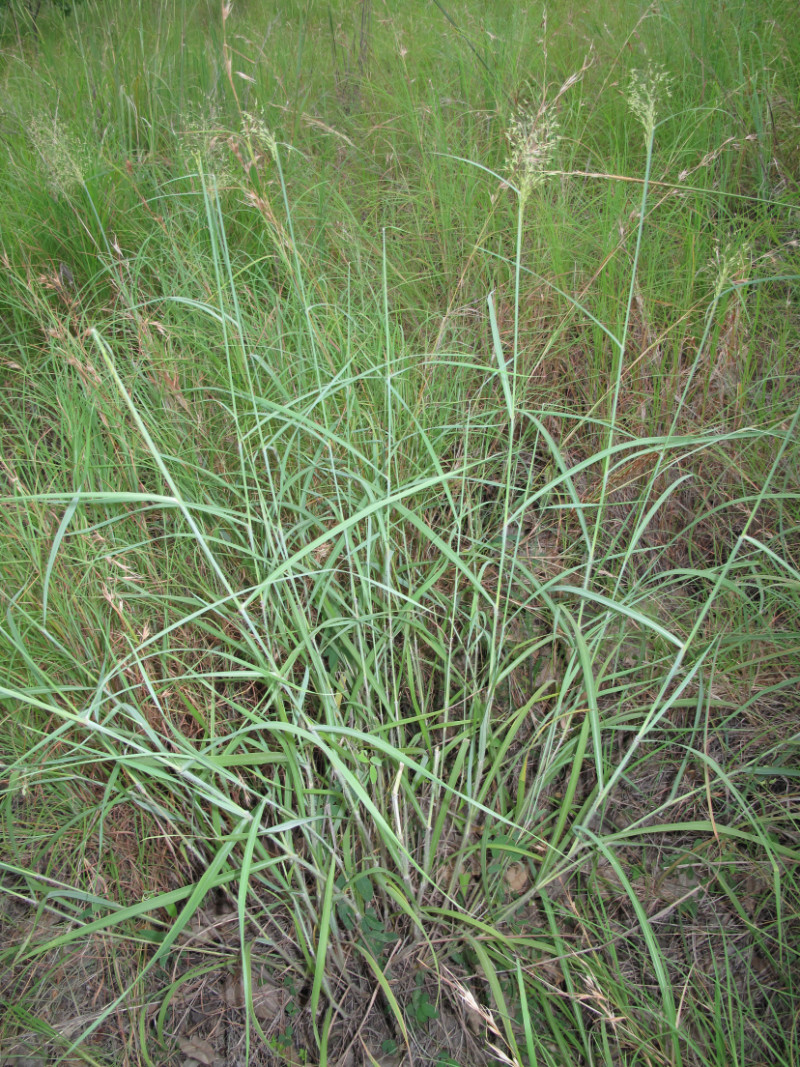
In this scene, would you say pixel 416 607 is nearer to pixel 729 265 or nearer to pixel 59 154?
pixel 729 265

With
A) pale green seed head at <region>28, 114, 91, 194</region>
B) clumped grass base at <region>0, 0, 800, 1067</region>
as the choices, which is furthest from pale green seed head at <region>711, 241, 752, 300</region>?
pale green seed head at <region>28, 114, 91, 194</region>

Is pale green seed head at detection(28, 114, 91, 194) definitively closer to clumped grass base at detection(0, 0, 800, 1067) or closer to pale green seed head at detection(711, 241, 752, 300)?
clumped grass base at detection(0, 0, 800, 1067)

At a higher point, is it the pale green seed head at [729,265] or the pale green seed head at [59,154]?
the pale green seed head at [59,154]

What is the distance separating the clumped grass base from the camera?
4.05ft

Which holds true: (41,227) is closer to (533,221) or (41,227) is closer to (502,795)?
(533,221)

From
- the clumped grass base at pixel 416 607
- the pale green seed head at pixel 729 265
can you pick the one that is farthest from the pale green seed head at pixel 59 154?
the pale green seed head at pixel 729 265

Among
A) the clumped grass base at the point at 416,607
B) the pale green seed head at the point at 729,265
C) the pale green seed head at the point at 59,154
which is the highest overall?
the pale green seed head at the point at 59,154

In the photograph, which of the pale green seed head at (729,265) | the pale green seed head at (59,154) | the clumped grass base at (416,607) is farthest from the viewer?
the pale green seed head at (59,154)

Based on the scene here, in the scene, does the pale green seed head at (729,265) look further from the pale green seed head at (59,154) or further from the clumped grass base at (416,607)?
the pale green seed head at (59,154)

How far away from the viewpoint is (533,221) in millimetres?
1980

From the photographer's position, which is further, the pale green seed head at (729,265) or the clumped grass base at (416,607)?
the clumped grass base at (416,607)

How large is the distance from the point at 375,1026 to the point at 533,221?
1930 mm

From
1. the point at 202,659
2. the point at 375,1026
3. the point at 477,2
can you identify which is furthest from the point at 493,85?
the point at 375,1026

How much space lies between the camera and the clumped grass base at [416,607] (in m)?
1.23
